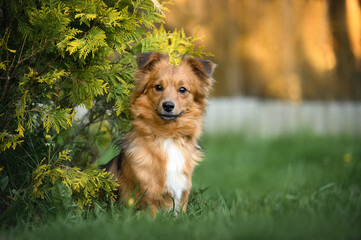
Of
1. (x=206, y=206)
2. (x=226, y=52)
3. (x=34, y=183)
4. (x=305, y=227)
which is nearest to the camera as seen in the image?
(x=305, y=227)

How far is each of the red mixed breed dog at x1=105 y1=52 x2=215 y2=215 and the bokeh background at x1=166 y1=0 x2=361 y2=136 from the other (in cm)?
632

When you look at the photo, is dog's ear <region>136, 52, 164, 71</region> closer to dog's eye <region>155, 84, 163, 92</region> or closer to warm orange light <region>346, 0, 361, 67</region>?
dog's eye <region>155, 84, 163, 92</region>

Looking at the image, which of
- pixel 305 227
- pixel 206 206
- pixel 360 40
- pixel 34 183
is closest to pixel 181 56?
pixel 206 206

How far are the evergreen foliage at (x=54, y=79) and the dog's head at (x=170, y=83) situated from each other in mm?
161

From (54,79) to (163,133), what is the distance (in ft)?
3.62

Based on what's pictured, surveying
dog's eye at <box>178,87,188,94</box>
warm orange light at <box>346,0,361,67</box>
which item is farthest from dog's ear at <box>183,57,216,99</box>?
warm orange light at <box>346,0,361,67</box>

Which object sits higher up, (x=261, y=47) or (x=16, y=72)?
(x=261, y=47)

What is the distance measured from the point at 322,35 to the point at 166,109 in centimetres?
810

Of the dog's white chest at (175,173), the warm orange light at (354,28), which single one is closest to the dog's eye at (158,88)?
the dog's white chest at (175,173)

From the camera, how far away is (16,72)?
11.4 ft

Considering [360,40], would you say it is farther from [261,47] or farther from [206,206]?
[206,206]

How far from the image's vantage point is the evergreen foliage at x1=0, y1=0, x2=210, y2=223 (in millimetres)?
3270

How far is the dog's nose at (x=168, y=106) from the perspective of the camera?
366 cm

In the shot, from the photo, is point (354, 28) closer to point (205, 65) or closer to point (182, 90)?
point (205, 65)
